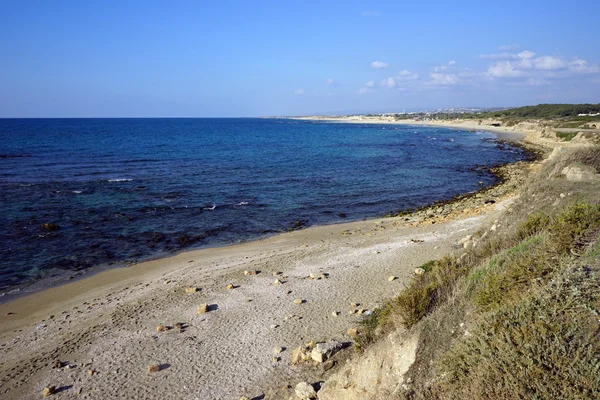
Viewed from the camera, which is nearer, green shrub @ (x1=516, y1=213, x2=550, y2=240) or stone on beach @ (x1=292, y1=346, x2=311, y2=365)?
stone on beach @ (x1=292, y1=346, x2=311, y2=365)

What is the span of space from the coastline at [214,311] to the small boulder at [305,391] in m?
0.54

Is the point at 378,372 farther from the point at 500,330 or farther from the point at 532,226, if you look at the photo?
the point at 532,226

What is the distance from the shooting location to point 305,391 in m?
6.39

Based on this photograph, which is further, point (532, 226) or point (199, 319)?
point (199, 319)

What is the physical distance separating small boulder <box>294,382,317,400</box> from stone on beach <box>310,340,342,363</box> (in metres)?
0.97

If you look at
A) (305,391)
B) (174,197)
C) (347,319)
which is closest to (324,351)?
(305,391)

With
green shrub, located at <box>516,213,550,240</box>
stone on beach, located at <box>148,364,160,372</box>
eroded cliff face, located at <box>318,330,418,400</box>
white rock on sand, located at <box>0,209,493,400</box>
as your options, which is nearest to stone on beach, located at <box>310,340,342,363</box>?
white rock on sand, located at <box>0,209,493,400</box>

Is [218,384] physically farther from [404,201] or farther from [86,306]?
[404,201]

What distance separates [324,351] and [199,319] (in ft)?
12.3

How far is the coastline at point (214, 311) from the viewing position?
7.82 meters

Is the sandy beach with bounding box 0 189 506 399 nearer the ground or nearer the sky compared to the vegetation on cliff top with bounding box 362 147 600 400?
nearer the ground

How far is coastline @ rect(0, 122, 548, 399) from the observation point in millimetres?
7820

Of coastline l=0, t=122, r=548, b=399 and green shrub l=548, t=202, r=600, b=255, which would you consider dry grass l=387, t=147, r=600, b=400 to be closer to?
green shrub l=548, t=202, r=600, b=255

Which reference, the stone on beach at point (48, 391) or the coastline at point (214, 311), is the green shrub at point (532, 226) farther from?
the stone on beach at point (48, 391)
